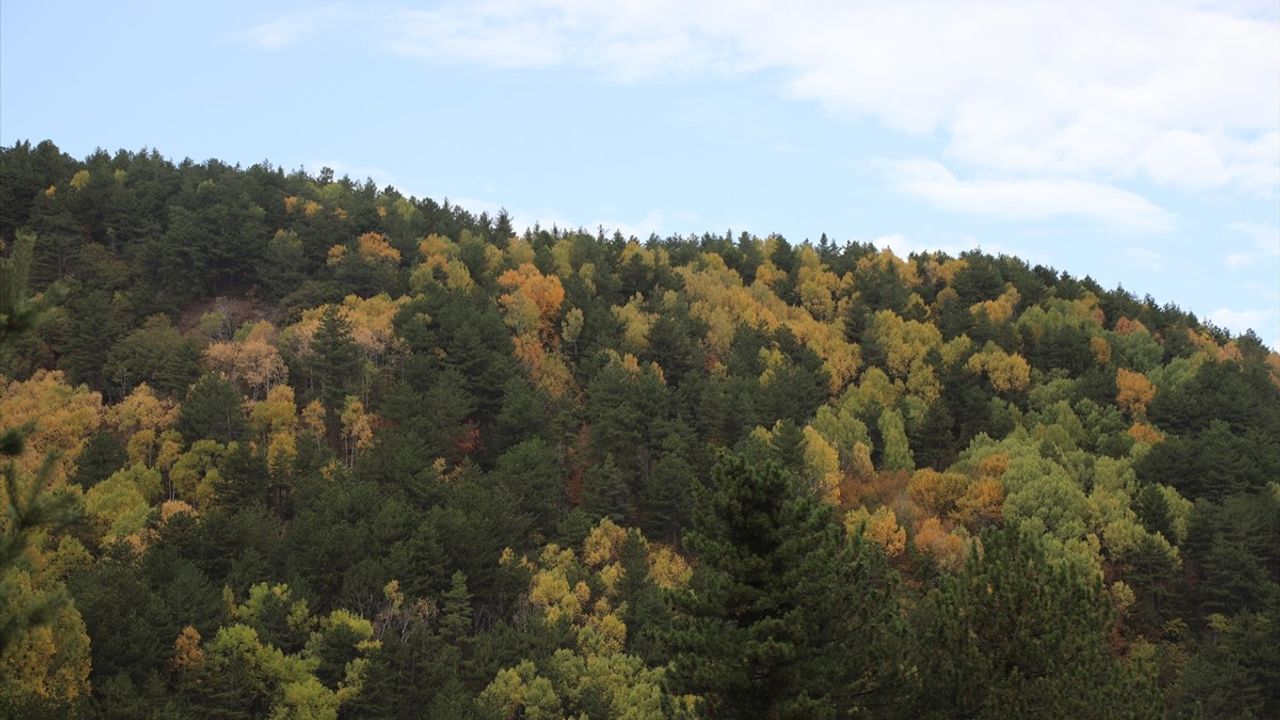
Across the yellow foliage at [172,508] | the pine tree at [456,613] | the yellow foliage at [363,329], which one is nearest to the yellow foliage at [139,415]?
the yellow foliage at [172,508]

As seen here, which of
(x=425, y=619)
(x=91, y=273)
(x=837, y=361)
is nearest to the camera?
(x=425, y=619)

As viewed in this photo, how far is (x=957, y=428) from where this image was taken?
94375 millimetres

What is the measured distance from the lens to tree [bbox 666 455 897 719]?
80.9 feet

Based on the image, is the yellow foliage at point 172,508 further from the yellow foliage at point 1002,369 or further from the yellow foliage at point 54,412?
the yellow foliage at point 1002,369

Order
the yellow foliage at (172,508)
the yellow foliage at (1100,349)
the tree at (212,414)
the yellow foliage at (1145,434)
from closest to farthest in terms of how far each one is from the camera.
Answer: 1. the yellow foliage at (172,508)
2. the tree at (212,414)
3. the yellow foliage at (1145,434)
4. the yellow foliage at (1100,349)

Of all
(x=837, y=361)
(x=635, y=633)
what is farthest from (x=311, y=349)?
(x=837, y=361)

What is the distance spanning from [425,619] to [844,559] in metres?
36.9

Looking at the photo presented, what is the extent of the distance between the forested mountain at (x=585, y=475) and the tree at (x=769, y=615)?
92 mm

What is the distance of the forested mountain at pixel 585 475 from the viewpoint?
2622 cm

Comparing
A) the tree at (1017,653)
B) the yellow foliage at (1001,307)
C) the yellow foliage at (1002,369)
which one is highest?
the yellow foliage at (1001,307)

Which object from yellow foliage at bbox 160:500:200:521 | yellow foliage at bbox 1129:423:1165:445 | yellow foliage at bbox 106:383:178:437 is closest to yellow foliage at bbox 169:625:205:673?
yellow foliage at bbox 160:500:200:521

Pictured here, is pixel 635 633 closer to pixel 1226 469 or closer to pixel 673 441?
pixel 673 441

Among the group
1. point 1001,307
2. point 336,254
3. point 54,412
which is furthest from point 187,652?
point 1001,307

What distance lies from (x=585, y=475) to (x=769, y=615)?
159 feet
